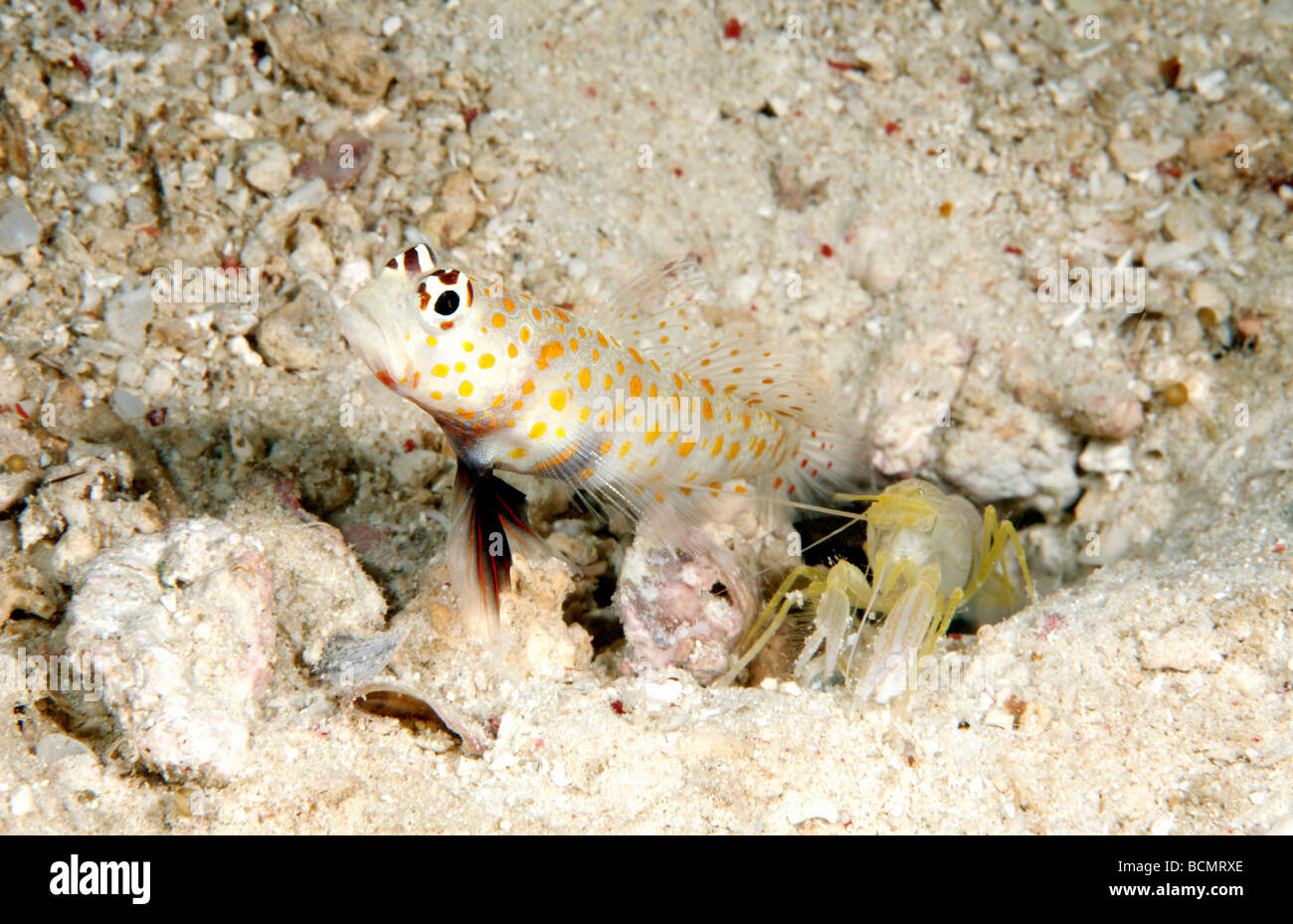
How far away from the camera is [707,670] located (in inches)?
106

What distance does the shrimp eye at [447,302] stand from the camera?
79.7 inches

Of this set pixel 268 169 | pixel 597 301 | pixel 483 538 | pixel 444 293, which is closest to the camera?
pixel 444 293

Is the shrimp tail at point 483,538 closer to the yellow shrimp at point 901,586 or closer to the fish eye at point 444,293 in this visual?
the fish eye at point 444,293

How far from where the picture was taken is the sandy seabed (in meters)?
2.05

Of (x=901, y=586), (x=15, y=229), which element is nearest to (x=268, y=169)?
(x=15, y=229)

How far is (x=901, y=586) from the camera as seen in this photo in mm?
2846

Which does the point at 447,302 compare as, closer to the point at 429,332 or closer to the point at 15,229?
the point at 429,332

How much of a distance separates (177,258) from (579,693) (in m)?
2.58

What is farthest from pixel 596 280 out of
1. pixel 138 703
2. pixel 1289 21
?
pixel 1289 21

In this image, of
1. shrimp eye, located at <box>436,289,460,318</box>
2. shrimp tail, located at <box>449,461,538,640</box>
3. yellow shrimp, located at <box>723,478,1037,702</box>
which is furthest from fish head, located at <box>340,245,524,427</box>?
yellow shrimp, located at <box>723,478,1037,702</box>

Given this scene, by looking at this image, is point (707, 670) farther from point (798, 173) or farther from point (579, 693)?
point (798, 173)

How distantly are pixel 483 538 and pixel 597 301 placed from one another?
157 cm

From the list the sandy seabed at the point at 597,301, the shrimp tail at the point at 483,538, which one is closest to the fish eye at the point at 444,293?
the shrimp tail at the point at 483,538

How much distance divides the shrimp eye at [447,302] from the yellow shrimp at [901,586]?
4.73 feet
